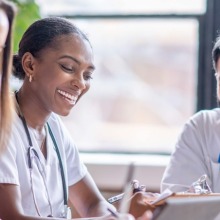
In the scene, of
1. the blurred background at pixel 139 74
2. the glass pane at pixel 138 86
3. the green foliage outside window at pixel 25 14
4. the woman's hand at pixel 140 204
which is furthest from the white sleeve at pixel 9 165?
the glass pane at pixel 138 86

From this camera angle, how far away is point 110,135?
3451 mm

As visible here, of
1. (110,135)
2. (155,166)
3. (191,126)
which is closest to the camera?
(191,126)

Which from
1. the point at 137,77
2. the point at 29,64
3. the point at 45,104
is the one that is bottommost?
the point at 137,77

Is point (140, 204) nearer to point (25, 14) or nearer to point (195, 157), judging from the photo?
point (195, 157)

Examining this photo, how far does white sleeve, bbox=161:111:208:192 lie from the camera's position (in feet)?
7.03

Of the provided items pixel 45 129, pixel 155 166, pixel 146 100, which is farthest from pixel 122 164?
pixel 45 129

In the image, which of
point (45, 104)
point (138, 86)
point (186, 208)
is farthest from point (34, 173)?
point (138, 86)

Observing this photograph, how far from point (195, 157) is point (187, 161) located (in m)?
0.03

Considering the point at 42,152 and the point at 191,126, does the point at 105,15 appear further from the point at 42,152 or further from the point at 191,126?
the point at 42,152

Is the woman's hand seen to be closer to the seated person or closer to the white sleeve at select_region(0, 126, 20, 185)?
the white sleeve at select_region(0, 126, 20, 185)

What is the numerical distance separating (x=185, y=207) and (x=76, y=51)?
68cm

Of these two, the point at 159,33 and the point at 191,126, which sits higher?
the point at 159,33

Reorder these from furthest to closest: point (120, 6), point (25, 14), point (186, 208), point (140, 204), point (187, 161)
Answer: point (120, 6), point (25, 14), point (187, 161), point (140, 204), point (186, 208)

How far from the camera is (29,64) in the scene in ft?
6.16
